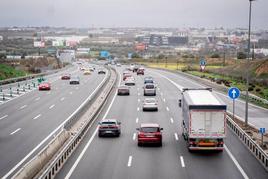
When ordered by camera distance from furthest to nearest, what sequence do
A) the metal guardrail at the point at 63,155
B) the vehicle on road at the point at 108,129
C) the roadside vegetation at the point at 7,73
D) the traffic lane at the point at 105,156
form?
the roadside vegetation at the point at 7,73 < the vehicle on road at the point at 108,129 < the traffic lane at the point at 105,156 < the metal guardrail at the point at 63,155

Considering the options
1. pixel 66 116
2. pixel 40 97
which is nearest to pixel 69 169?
pixel 66 116

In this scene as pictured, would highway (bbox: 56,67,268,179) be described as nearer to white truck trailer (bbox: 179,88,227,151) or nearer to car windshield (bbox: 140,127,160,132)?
white truck trailer (bbox: 179,88,227,151)

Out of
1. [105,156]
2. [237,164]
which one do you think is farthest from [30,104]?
[237,164]

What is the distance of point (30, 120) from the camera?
40.7 metres

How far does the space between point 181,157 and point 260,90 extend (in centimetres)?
4730

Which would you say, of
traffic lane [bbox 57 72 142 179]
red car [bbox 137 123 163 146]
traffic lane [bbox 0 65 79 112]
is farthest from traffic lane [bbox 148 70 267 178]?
traffic lane [bbox 0 65 79 112]

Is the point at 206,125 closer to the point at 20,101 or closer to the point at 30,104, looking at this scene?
the point at 30,104

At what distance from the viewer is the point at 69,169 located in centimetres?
2323

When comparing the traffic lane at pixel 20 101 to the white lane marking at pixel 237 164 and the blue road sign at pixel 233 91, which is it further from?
the white lane marking at pixel 237 164

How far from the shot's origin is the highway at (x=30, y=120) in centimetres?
2678

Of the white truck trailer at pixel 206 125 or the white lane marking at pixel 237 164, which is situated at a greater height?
the white truck trailer at pixel 206 125

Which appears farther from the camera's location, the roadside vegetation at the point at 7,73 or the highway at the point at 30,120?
the roadside vegetation at the point at 7,73

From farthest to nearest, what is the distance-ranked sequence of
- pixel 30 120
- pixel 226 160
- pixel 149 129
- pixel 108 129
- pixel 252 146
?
pixel 30 120 → pixel 108 129 → pixel 149 129 → pixel 252 146 → pixel 226 160

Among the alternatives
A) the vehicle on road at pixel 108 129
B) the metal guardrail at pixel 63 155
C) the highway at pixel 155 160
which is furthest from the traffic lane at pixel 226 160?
the metal guardrail at pixel 63 155
